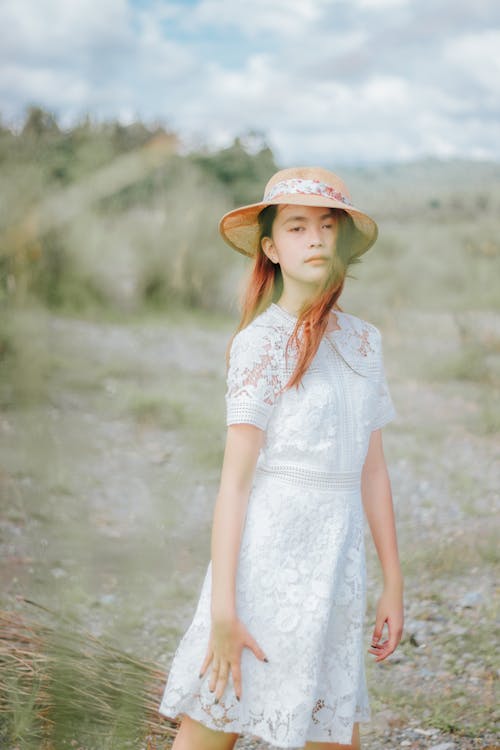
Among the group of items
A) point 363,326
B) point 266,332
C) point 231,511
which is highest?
point 363,326

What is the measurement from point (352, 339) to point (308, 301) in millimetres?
125

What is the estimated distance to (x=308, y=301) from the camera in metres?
1.40

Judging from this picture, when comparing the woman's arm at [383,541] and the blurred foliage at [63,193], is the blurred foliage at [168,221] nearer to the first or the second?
the blurred foliage at [63,193]

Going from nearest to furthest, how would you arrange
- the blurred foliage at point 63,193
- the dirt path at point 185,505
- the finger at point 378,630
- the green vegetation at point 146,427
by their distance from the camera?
the blurred foliage at point 63,193 < the green vegetation at point 146,427 < the dirt path at point 185,505 < the finger at point 378,630

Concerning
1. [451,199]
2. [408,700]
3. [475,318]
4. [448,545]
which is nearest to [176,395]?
[448,545]

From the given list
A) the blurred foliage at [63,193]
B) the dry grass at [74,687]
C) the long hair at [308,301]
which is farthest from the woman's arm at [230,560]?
the blurred foliage at [63,193]

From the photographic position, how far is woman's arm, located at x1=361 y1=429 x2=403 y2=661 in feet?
4.73

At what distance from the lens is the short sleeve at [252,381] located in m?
1.29

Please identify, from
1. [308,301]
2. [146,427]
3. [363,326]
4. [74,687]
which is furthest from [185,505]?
[308,301]

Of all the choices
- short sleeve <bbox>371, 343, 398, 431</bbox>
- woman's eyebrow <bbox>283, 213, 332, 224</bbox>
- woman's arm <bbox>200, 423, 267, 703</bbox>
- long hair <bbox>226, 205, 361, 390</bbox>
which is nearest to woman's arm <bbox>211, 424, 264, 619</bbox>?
woman's arm <bbox>200, 423, 267, 703</bbox>

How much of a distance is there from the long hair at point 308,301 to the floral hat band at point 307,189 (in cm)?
5

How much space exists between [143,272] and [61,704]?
7073 mm

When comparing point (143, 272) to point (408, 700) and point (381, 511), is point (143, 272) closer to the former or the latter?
point (408, 700)

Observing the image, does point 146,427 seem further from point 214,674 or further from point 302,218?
point 214,674
